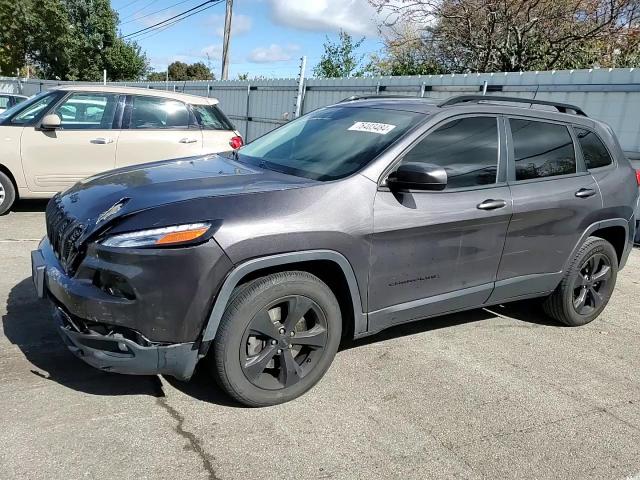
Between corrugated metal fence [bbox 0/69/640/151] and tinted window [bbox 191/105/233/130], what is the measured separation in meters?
3.04

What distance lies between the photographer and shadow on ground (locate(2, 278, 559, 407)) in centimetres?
322

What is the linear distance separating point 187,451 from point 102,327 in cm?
74

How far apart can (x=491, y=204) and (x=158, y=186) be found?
2.17 meters

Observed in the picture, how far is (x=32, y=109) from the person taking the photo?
7.27 metres

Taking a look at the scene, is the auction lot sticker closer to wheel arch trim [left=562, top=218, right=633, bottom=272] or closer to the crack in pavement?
wheel arch trim [left=562, top=218, right=633, bottom=272]

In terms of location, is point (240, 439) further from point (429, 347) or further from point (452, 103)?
point (452, 103)

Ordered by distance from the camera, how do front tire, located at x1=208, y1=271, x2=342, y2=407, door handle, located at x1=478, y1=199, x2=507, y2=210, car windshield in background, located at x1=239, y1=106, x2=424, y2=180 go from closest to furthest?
front tire, located at x1=208, y1=271, x2=342, y2=407, car windshield in background, located at x1=239, y1=106, x2=424, y2=180, door handle, located at x1=478, y1=199, x2=507, y2=210

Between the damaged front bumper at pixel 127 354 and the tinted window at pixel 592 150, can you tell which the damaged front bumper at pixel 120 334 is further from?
the tinted window at pixel 592 150

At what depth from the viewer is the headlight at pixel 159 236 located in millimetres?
2723

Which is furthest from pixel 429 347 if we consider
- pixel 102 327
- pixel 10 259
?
pixel 10 259

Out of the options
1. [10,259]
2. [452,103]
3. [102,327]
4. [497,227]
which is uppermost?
[452,103]

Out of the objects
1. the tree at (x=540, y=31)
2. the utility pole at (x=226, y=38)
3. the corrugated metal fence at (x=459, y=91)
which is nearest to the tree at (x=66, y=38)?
the utility pole at (x=226, y=38)

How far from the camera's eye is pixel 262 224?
2879 millimetres

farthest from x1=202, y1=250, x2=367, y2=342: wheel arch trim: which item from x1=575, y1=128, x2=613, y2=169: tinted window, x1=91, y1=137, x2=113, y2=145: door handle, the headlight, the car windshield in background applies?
x1=91, y1=137, x2=113, y2=145: door handle
